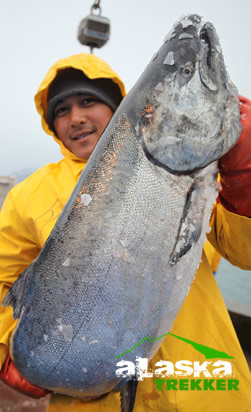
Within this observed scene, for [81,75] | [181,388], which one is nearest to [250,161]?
[181,388]

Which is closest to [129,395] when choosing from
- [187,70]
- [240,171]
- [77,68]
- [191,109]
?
[240,171]

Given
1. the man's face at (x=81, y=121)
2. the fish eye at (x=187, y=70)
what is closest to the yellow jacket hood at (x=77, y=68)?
the man's face at (x=81, y=121)

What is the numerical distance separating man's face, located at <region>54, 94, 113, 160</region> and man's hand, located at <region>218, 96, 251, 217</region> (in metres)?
0.96

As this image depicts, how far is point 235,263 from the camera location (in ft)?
4.72

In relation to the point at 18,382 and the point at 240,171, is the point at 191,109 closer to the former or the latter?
the point at 240,171

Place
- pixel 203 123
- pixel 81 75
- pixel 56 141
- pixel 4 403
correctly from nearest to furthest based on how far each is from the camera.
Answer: pixel 203 123, pixel 81 75, pixel 56 141, pixel 4 403

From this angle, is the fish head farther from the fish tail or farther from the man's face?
the fish tail

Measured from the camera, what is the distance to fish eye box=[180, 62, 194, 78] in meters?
1.09

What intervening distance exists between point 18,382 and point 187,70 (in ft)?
5.49

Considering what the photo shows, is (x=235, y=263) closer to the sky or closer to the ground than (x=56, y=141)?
closer to the ground

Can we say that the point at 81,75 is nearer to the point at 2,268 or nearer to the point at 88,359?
the point at 2,268

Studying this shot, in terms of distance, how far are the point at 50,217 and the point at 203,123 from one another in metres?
0.97

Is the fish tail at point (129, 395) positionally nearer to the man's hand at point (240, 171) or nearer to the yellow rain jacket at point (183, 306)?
the yellow rain jacket at point (183, 306)

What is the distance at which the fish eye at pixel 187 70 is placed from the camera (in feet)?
3.57
